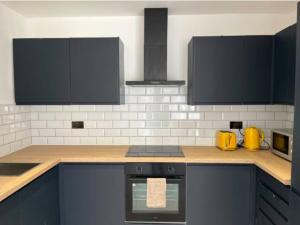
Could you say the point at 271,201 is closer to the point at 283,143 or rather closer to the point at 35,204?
the point at 283,143

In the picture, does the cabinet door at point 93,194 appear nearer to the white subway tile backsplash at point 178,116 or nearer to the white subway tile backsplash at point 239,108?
the white subway tile backsplash at point 178,116

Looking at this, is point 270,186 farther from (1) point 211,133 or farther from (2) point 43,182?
(2) point 43,182

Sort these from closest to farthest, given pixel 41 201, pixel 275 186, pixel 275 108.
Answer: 1. pixel 275 186
2. pixel 41 201
3. pixel 275 108

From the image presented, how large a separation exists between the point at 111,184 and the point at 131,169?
25 centimetres

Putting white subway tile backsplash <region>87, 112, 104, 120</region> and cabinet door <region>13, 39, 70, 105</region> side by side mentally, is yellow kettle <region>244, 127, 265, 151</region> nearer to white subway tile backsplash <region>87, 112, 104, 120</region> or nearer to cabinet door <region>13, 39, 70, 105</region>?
white subway tile backsplash <region>87, 112, 104, 120</region>

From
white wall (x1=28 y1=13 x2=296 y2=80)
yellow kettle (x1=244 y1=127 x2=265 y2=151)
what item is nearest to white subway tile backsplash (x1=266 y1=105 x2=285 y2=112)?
yellow kettle (x1=244 y1=127 x2=265 y2=151)

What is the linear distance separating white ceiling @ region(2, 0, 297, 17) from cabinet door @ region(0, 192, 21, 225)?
1785 mm

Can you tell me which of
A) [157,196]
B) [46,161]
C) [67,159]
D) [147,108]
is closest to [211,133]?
[147,108]

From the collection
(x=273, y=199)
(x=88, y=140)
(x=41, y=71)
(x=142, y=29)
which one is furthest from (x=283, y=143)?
(x=41, y=71)

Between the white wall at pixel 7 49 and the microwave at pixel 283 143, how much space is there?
2653 millimetres

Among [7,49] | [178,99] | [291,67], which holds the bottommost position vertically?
[178,99]

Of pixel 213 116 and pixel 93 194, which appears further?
pixel 213 116

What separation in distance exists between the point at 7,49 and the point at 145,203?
2.04 m

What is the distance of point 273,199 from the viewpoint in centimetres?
193
